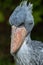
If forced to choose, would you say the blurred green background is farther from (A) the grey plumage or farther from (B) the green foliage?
(A) the grey plumage

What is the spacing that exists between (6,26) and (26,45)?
353cm

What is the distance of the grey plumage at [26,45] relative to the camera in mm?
3703

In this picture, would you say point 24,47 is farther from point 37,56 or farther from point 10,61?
point 10,61

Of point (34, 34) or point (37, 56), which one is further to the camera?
point (34, 34)

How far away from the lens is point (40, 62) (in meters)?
3.94

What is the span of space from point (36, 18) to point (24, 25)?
263 cm

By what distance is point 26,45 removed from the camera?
3754mm

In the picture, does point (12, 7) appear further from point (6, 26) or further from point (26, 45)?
point (26, 45)

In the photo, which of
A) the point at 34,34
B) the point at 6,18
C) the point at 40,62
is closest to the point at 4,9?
the point at 6,18

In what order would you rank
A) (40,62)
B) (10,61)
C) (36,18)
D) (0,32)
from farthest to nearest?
(0,32) → (10,61) → (36,18) → (40,62)

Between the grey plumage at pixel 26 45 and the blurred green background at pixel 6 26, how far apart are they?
249 centimetres

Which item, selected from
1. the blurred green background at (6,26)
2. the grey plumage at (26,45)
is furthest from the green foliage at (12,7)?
the grey plumage at (26,45)

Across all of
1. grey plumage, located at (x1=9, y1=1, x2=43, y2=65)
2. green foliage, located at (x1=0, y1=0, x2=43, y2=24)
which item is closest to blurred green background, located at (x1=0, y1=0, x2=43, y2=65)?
green foliage, located at (x1=0, y1=0, x2=43, y2=24)

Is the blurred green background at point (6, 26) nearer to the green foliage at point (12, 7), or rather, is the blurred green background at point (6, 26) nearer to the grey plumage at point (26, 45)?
the green foliage at point (12, 7)
